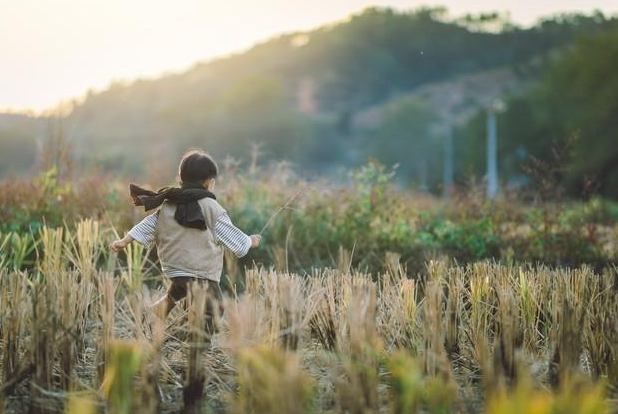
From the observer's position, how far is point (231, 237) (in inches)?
166

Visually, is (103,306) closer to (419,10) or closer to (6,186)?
(6,186)

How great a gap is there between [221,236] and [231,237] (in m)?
0.06

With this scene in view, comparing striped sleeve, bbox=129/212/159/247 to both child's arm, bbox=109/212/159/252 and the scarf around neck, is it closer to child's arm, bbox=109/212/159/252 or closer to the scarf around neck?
child's arm, bbox=109/212/159/252

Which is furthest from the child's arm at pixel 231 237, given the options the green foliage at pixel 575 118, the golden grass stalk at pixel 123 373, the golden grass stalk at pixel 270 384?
the green foliage at pixel 575 118

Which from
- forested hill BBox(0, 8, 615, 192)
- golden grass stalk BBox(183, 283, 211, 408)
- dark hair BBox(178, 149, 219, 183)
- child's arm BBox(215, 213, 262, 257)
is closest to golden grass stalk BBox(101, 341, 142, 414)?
golden grass stalk BBox(183, 283, 211, 408)

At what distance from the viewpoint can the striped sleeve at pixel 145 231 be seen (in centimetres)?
414

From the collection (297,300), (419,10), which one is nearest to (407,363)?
(297,300)

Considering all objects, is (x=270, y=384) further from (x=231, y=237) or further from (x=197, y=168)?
(x=197, y=168)

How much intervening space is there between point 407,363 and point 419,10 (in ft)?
418

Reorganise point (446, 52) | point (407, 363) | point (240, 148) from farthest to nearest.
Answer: point (446, 52) → point (240, 148) → point (407, 363)

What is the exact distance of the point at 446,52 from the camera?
370ft

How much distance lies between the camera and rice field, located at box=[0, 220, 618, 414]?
244cm

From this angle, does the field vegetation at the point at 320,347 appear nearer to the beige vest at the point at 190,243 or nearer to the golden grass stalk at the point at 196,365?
the golden grass stalk at the point at 196,365

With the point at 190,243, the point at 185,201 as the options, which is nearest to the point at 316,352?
the point at 190,243
